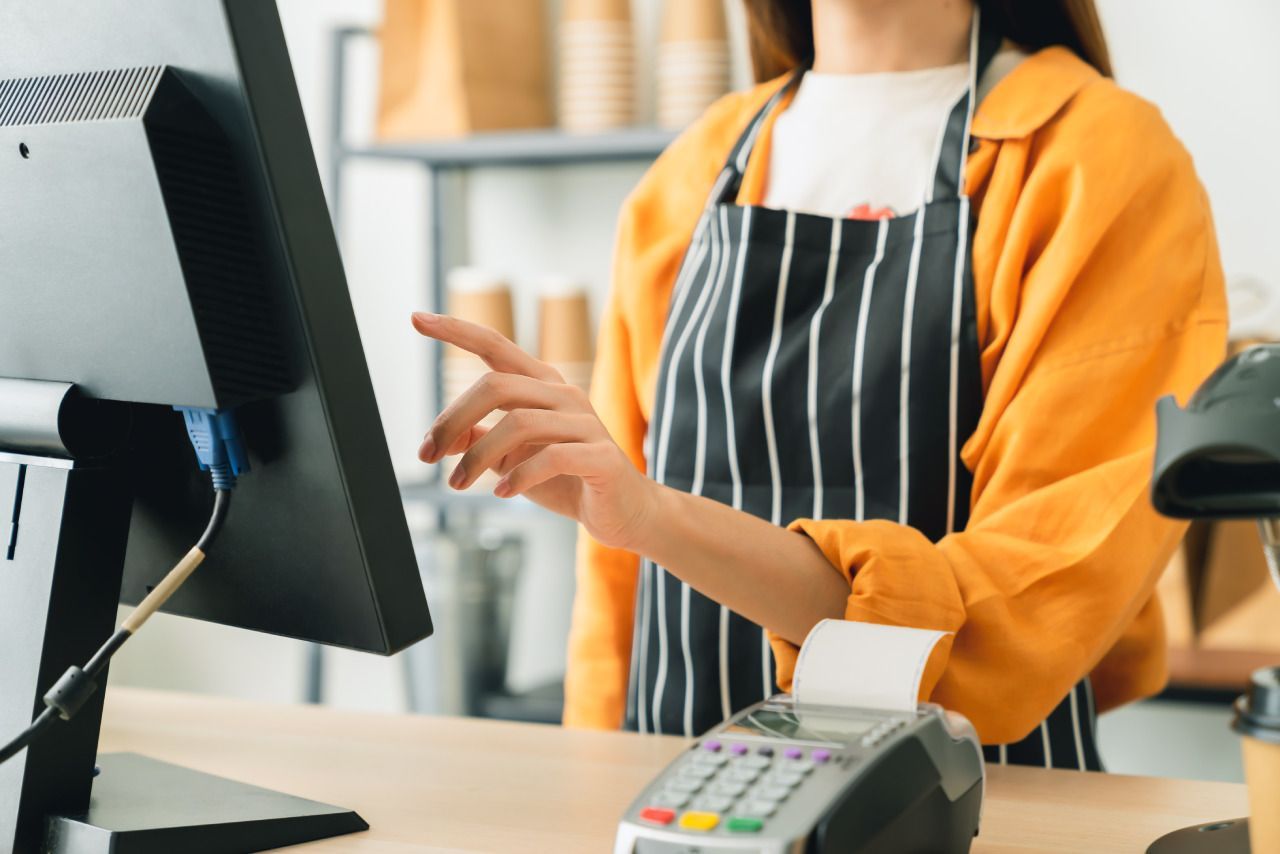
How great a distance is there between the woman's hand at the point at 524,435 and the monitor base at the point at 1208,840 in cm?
37

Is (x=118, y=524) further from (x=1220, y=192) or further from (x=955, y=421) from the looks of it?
(x=1220, y=192)

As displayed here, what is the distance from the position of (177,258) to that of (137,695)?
2.34 feet

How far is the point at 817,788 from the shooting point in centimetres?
61

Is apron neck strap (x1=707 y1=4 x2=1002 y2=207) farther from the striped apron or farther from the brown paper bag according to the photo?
the brown paper bag

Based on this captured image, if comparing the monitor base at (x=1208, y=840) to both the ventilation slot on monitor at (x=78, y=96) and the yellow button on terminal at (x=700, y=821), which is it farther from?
the ventilation slot on monitor at (x=78, y=96)

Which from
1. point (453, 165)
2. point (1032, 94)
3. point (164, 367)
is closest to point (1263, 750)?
point (164, 367)

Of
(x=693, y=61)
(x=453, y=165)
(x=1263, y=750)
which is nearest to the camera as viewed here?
(x=1263, y=750)

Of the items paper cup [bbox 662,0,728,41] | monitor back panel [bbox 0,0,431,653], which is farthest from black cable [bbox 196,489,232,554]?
paper cup [bbox 662,0,728,41]

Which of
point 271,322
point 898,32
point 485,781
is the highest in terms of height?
point 898,32

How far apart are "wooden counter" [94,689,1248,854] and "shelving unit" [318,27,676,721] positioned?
4.45ft

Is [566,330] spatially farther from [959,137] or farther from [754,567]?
[754,567]

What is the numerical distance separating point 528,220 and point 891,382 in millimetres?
1669

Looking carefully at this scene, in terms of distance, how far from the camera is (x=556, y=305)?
2445 millimetres

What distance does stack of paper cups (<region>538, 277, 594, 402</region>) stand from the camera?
2.44 metres
